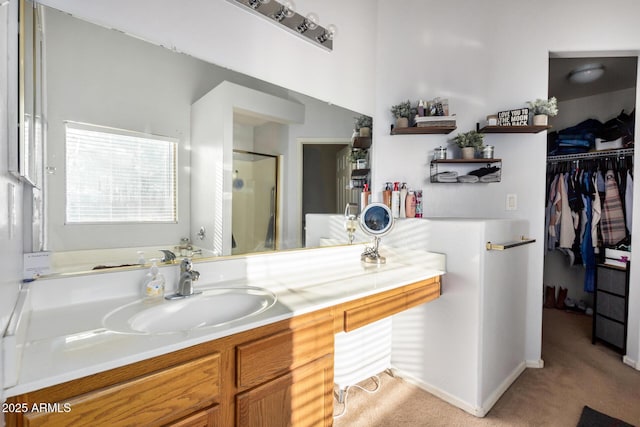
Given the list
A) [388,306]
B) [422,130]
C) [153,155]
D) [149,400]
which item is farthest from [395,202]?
[149,400]

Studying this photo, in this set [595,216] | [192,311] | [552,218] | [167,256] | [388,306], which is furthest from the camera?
[552,218]

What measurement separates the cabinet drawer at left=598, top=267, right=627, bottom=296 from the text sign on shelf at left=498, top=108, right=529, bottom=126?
1457mm

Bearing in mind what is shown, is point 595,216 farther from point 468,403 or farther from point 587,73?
point 468,403

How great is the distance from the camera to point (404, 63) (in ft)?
7.77

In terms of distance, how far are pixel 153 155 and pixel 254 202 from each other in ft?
1.65

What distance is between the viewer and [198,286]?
54.8 inches

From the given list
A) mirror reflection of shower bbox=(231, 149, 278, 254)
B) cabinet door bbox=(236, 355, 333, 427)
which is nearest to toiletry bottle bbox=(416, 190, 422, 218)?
mirror reflection of shower bbox=(231, 149, 278, 254)

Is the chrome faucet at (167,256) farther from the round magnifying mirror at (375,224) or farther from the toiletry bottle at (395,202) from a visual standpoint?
the toiletry bottle at (395,202)

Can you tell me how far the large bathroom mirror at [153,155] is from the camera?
1132mm

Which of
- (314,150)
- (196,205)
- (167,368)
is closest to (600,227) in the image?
(314,150)

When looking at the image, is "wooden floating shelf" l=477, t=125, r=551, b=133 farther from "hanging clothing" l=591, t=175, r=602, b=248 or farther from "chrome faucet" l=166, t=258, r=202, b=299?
"chrome faucet" l=166, t=258, r=202, b=299

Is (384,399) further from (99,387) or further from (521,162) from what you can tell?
(521,162)

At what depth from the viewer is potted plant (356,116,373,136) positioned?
2227 mm

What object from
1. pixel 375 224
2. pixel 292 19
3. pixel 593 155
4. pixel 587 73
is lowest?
pixel 375 224
